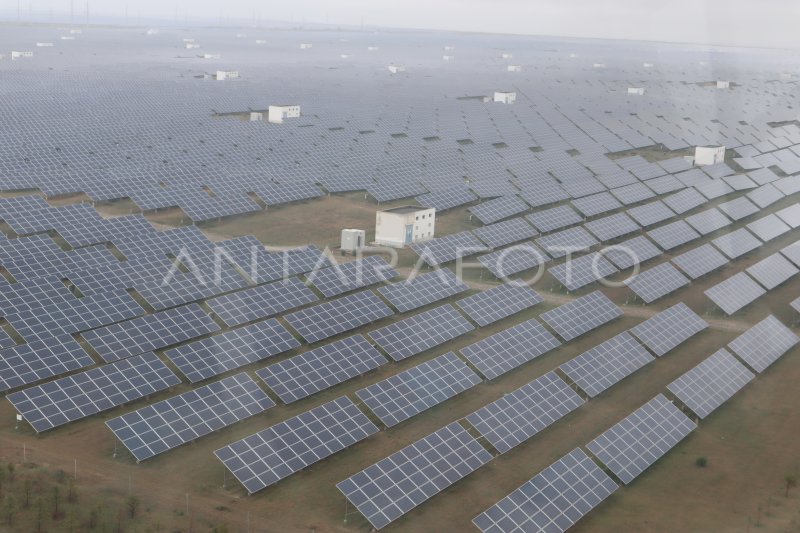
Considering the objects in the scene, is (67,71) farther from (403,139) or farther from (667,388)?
(667,388)

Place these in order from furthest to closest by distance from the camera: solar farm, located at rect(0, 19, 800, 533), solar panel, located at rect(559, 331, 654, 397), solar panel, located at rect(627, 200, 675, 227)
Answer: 1. solar panel, located at rect(627, 200, 675, 227)
2. solar panel, located at rect(559, 331, 654, 397)
3. solar farm, located at rect(0, 19, 800, 533)

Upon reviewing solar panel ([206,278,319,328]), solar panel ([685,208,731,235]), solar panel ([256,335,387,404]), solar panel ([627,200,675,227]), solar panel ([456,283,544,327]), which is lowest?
solar panel ([685,208,731,235])

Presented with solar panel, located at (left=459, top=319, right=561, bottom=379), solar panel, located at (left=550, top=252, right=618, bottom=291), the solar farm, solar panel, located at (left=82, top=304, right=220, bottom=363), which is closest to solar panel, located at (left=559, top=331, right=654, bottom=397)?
the solar farm

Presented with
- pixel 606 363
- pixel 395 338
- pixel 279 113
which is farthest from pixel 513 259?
pixel 279 113

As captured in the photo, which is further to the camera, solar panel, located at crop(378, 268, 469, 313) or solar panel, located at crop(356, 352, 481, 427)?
solar panel, located at crop(378, 268, 469, 313)

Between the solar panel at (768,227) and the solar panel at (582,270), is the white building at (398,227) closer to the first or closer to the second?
the solar panel at (582,270)

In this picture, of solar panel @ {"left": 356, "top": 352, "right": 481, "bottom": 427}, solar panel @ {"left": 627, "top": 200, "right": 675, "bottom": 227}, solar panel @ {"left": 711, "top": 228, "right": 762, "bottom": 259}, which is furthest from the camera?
solar panel @ {"left": 627, "top": 200, "right": 675, "bottom": 227}

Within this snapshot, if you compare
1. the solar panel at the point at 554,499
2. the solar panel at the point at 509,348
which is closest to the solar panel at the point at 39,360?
the solar panel at the point at 509,348

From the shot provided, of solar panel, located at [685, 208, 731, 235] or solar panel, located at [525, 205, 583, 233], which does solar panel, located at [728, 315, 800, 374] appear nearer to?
solar panel, located at [525, 205, 583, 233]
